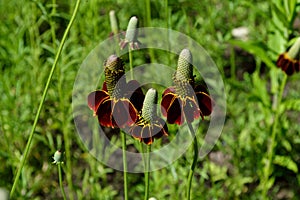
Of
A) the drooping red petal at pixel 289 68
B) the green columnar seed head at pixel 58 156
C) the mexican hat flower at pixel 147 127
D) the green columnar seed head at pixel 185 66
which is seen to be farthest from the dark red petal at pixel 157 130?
the drooping red petal at pixel 289 68

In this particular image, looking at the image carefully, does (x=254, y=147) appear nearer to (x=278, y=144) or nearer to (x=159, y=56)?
(x=278, y=144)

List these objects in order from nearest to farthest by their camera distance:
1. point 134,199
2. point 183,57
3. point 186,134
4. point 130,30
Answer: point 183,57 → point 130,30 → point 186,134 → point 134,199

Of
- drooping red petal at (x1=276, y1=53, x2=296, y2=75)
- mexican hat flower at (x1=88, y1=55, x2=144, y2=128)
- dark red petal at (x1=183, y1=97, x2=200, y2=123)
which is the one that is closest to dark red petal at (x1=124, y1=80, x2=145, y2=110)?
mexican hat flower at (x1=88, y1=55, x2=144, y2=128)

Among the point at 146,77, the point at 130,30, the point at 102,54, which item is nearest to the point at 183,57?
the point at 130,30

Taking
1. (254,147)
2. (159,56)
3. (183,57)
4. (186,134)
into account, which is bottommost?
(254,147)

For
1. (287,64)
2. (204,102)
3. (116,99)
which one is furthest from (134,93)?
(287,64)

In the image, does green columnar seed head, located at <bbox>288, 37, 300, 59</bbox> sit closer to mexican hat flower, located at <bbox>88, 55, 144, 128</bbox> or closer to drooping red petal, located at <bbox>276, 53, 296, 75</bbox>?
drooping red petal, located at <bbox>276, 53, 296, 75</bbox>

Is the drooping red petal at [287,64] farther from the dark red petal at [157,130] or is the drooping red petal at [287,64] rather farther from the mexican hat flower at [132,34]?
the dark red petal at [157,130]
